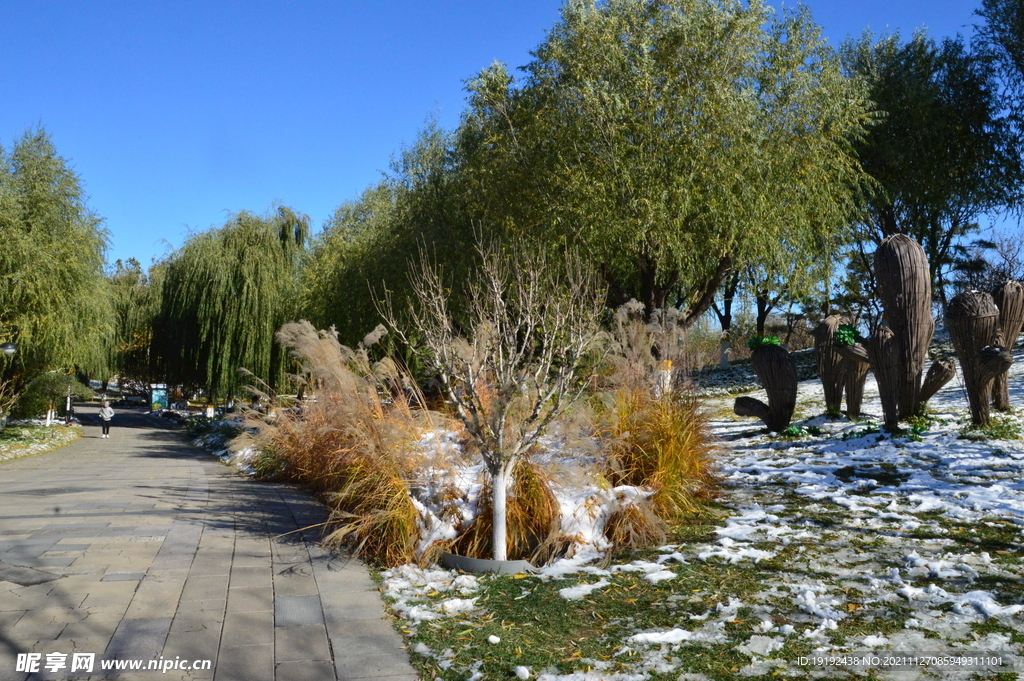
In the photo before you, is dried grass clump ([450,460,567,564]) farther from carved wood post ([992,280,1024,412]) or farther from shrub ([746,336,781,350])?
carved wood post ([992,280,1024,412])

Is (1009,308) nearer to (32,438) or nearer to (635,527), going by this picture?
(635,527)

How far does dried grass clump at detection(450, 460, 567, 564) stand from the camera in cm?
570

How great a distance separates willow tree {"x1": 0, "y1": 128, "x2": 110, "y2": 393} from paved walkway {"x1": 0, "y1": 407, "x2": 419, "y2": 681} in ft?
35.8

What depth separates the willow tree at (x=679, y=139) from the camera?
1220cm

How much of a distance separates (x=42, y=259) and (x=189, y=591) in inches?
628

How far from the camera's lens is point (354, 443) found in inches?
283

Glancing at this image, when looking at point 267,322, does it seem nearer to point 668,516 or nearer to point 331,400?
point 331,400

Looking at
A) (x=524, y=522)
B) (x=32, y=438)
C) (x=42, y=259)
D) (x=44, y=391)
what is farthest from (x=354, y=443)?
(x=44, y=391)

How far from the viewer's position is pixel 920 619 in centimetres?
388

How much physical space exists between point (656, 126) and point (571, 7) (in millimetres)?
3244

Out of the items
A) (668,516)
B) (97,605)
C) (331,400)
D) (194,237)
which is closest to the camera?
(97,605)

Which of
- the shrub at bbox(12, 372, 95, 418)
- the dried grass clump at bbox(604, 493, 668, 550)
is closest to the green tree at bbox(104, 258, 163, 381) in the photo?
the shrub at bbox(12, 372, 95, 418)

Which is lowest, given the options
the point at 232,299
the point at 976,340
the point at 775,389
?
the point at 775,389

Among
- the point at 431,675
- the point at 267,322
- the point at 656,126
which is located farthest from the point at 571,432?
the point at 267,322
